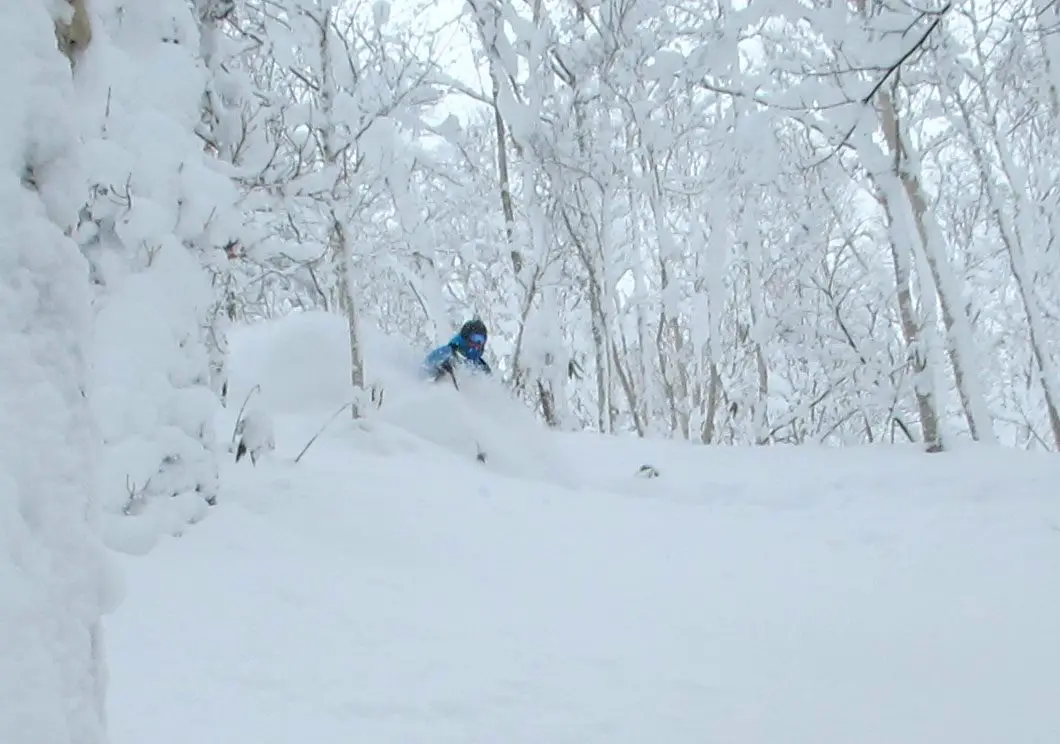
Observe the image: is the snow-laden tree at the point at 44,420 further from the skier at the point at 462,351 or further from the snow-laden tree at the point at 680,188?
the skier at the point at 462,351

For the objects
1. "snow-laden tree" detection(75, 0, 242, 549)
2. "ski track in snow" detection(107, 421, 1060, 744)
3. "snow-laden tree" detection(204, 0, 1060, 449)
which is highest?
"snow-laden tree" detection(204, 0, 1060, 449)

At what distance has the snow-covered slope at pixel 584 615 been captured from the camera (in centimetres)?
274

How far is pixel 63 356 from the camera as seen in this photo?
117 cm

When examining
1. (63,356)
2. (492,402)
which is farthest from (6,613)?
(492,402)

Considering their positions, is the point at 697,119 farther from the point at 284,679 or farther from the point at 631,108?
the point at 284,679

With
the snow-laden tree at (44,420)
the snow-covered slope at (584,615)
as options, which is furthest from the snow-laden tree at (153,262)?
the snow-laden tree at (44,420)

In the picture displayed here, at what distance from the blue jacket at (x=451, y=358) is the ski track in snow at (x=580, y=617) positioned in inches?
67.4

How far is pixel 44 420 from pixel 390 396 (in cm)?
750

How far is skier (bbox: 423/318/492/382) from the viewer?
8.35 m

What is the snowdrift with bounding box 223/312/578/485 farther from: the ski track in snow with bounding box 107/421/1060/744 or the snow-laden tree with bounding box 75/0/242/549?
the snow-laden tree with bounding box 75/0/242/549

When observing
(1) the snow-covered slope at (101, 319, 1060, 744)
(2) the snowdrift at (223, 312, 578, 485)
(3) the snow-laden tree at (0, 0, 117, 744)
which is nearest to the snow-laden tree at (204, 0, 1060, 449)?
(2) the snowdrift at (223, 312, 578, 485)

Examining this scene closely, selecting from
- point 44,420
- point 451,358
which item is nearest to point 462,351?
point 451,358

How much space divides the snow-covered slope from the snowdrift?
115 cm

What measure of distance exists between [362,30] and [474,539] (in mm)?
7283
